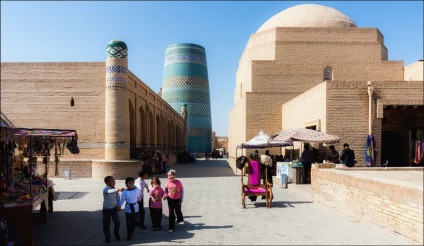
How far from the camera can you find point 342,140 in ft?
48.1

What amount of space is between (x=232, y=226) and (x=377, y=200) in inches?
104

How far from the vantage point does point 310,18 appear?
82.2 feet

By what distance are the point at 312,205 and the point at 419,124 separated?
31.3 feet

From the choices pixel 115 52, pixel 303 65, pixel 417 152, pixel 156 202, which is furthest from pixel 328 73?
pixel 156 202

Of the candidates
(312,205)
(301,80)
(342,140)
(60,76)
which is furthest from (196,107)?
(312,205)

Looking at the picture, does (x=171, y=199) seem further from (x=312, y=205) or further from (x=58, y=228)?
(x=312, y=205)

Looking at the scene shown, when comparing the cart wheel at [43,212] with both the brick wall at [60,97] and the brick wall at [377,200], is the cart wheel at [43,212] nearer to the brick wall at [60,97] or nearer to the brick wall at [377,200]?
the brick wall at [377,200]

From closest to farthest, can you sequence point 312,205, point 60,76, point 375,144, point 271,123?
point 312,205, point 375,144, point 60,76, point 271,123

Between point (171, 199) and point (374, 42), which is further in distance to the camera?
point (374, 42)

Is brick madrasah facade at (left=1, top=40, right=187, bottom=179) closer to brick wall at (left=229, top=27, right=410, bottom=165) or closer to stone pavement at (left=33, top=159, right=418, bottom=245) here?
stone pavement at (left=33, top=159, right=418, bottom=245)

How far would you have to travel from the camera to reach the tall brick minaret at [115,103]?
16.8m

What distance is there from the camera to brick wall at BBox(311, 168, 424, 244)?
5551 millimetres

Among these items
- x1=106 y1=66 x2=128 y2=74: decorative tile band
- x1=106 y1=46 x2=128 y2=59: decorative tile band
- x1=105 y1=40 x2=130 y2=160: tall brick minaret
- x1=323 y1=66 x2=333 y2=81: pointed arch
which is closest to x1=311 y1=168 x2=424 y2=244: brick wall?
x1=105 y1=40 x2=130 y2=160: tall brick minaret

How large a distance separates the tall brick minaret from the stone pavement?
6390 millimetres
